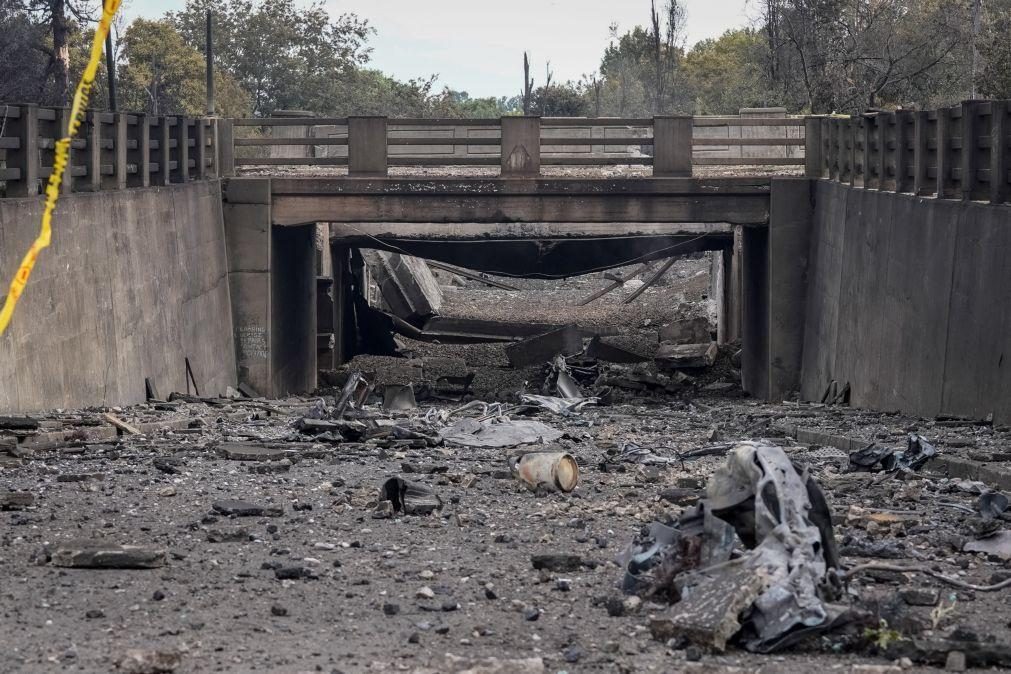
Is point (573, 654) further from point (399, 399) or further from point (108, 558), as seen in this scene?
point (399, 399)

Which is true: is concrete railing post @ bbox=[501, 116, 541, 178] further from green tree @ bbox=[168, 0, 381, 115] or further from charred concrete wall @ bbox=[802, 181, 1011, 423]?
green tree @ bbox=[168, 0, 381, 115]

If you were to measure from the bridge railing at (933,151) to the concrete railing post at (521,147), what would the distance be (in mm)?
5242

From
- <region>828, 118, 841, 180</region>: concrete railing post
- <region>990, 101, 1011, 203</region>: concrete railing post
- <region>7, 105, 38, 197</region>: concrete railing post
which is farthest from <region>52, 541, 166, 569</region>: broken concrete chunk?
<region>828, 118, 841, 180</region>: concrete railing post

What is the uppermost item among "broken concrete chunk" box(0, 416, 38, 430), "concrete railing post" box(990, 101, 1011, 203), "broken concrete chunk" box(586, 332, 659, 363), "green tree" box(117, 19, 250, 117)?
"green tree" box(117, 19, 250, 117)

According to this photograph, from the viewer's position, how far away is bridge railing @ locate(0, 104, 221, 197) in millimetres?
15383

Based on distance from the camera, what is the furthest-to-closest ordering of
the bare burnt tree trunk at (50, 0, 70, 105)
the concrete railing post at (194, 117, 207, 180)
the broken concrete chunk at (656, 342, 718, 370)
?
the bare burnt tree trunk at (50, 0, 70, 105) → the broken concrete chunk at (656, 342, 718, 370) → the concrete railing post at (194, 117, 207, 180)

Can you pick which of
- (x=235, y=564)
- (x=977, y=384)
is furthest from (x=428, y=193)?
(x=235, y=564)

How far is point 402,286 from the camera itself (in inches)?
1593

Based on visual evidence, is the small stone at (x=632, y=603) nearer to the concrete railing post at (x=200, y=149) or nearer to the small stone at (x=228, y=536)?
the small stone at (x=228, y=536)

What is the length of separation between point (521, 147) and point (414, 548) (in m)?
16.3

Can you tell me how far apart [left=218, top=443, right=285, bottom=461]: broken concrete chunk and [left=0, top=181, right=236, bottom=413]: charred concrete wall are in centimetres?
223

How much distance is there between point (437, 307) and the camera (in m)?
42.2

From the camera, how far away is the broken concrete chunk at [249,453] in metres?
13.7

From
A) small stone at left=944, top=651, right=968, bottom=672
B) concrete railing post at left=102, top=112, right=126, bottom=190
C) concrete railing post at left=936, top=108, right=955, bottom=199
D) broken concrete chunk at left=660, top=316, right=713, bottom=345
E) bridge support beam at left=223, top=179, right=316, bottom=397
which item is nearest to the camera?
small stone at left=944, top=651, right=968, bottom=672
